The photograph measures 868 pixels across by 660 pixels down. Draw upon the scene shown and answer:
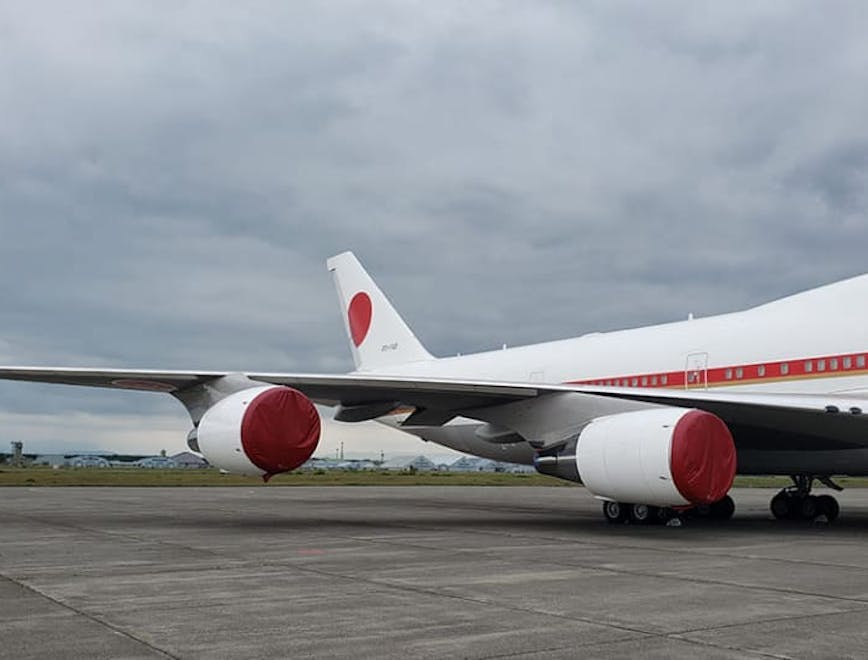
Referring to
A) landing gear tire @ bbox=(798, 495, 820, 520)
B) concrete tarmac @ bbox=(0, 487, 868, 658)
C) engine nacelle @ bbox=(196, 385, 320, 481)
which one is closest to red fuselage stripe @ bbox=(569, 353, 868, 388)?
concrete tarmac @ bbox=(0, 487, 868, 658)

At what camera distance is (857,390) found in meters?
12.3

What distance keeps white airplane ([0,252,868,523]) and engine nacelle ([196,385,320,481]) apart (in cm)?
2

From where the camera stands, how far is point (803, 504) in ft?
52.0

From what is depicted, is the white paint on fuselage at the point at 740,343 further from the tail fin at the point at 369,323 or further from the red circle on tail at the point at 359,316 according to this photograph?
the red circle on tail at the point at 359,316

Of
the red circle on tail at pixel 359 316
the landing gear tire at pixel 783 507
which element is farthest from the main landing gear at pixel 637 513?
the red circle on tail at pixel 359 316

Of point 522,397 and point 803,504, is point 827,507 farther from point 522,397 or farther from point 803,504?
point 522,397

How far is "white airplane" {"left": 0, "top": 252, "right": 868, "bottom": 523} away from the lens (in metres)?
11.5

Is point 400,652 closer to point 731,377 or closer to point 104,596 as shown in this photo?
point 104,596

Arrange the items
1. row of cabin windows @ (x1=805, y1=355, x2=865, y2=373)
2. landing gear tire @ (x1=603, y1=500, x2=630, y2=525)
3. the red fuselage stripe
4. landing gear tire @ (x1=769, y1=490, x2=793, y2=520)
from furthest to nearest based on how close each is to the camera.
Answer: landing gear tire @ (x1=769, y1=490, x2=793, y2=520) < landing gear tire @ (x1=603, y1=500, x2=630, y2=525) < the red fuselage stripe < row of cabin windows @ (x1=805, y1=355, x2=865, y2=373)

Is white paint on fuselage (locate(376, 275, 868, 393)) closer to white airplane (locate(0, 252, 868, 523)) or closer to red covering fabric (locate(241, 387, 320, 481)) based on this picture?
white airplane (locate(0, 252, 868, 523))

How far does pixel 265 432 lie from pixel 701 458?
549cm

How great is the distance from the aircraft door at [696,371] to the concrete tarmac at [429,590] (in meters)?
2.17

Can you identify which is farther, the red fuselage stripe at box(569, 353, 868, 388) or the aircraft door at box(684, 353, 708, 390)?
the aircraft door at box(684, 353, 708, 390)

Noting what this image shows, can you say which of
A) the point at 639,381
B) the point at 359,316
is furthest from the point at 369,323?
the point at 639,381
